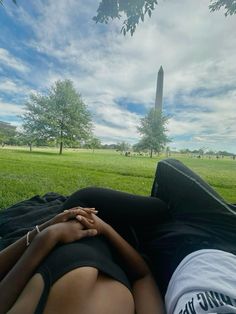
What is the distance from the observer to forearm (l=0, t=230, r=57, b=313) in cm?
64

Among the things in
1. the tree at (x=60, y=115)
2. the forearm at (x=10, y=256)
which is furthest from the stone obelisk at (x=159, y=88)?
the forearm at (x=10, y=256)

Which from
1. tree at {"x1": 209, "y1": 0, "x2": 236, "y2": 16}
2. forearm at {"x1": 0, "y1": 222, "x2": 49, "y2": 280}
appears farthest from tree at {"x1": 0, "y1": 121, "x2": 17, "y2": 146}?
forearm at {"x1": 0, "y1": 222, "x2": 49, "y2": 280}

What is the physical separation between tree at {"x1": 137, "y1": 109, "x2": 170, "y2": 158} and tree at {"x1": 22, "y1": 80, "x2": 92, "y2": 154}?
2.06 meters

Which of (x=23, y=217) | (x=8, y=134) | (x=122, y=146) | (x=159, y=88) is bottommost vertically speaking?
(x=23, y=217)

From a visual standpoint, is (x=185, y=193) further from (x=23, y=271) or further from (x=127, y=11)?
(x=127, y=11)

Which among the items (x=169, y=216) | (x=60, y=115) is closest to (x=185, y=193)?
(x=169, y=216)

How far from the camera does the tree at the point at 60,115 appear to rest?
971cm

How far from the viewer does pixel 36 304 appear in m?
0.58

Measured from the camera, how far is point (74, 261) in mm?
653

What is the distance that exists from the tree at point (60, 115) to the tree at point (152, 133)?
2.06 m

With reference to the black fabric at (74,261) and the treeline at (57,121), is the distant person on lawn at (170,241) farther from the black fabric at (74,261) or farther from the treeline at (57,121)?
the treeline at (57,121)

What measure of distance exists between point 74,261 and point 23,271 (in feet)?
0.46

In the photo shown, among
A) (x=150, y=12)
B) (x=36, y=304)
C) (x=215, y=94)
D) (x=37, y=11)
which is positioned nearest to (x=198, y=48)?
(x=215, y=94)

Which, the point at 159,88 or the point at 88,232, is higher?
the point at 159,88
